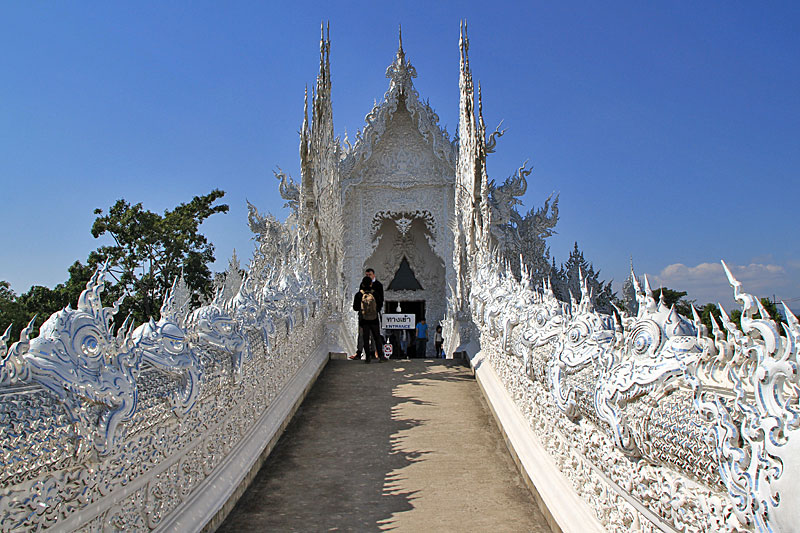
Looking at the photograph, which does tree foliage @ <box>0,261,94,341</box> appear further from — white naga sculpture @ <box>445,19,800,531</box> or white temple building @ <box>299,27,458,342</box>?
white naga sculpture @ <box>445,19,800,531</box>

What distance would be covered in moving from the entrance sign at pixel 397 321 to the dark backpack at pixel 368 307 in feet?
5.36


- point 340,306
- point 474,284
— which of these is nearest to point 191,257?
point 340,306

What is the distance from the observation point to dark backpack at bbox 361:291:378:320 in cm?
Result: 676

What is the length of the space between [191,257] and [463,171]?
12118 millimetres

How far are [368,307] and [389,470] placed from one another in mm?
3216

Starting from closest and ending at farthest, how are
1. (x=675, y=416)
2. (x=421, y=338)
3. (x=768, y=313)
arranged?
(x=768, y=313)
(x=675, y=416)
(x=421, y=338)

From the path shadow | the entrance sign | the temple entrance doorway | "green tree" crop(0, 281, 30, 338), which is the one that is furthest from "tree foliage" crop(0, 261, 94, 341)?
the path shadow

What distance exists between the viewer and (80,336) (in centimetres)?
211

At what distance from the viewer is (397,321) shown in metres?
8.60

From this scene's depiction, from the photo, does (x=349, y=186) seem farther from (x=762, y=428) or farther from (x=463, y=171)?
(x=762, y=428)

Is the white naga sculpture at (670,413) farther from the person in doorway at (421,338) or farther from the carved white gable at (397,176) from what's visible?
the person in doorway at (421,338)

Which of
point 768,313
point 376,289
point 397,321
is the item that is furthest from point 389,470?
point 397,321

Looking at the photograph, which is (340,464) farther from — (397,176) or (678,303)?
(397,176)

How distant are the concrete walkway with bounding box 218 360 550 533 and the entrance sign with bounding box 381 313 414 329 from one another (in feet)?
9.40
